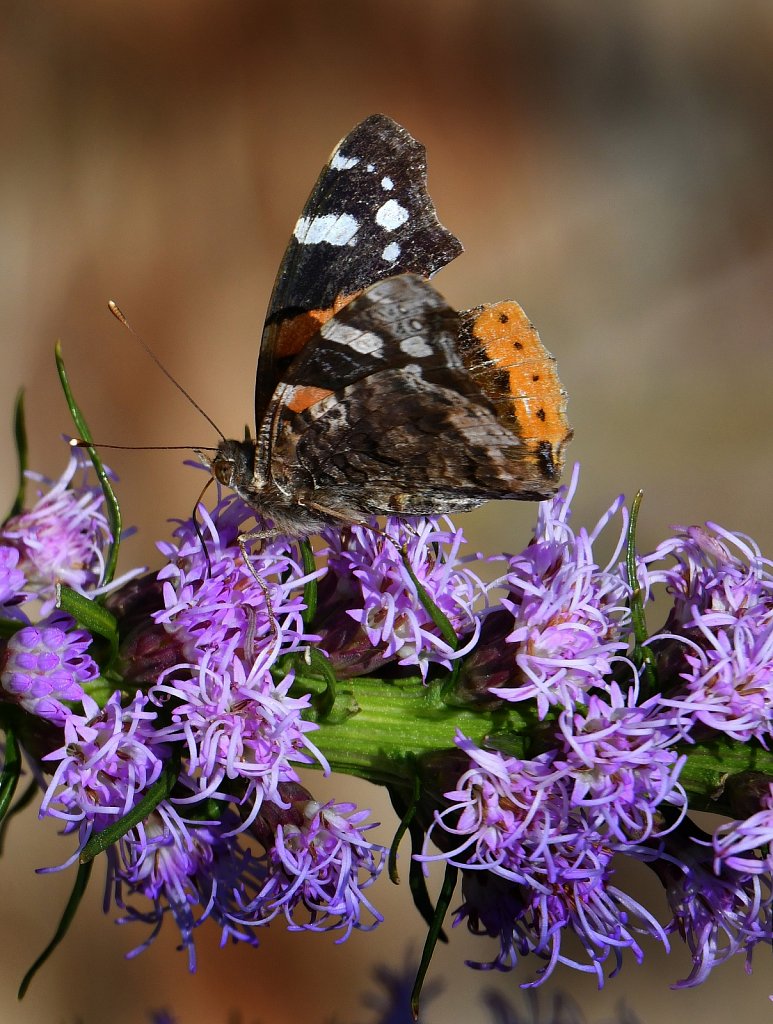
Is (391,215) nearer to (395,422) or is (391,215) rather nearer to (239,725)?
(395,422)

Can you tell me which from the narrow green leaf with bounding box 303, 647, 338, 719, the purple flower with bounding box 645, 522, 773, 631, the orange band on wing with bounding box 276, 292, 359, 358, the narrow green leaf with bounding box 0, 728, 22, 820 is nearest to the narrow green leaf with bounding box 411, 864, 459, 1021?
the narrow green leaf with bounding box 303, 647, 338, 719

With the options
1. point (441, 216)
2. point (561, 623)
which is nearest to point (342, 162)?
point (561, 623)

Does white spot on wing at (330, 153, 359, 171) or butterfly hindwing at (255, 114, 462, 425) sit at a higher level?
white spot on wing at (330, 153, 359, 171)

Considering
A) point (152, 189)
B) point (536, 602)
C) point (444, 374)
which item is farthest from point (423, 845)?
point (152, 189)

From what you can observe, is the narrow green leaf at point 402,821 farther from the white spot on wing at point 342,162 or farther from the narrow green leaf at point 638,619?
the white spot on wing at point 342,162

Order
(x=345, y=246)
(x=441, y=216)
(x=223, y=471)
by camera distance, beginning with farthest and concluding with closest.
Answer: (x=441, y=216) < (x=345, y=246) < (x=223, y=471)

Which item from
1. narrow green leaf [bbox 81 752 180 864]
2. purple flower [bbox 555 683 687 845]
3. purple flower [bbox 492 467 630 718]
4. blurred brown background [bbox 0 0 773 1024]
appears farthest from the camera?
blurred brown background [bbox 0 0 773 1024]

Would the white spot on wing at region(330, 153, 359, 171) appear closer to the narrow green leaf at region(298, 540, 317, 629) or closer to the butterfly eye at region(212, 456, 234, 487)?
the butterfly eye at region(212, 456, 234, 487)
